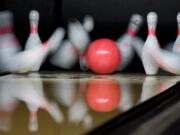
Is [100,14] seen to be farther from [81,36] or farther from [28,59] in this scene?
[28,59]

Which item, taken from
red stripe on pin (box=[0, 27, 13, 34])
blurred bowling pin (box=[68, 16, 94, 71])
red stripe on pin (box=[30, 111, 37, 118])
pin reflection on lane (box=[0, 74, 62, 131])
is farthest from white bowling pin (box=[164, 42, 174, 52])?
red stripe on pin (box=[30, 111, 37, 118])

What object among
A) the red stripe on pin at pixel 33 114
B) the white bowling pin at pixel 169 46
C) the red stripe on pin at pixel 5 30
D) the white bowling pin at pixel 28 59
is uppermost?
the red stripe on pin at pixel 5 30

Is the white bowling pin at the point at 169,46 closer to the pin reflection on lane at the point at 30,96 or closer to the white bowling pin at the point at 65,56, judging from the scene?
the white bowling pin at the point at 65,56

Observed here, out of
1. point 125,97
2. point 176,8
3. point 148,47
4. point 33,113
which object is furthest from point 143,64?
point 33,113

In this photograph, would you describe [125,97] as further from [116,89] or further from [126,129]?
[126,129]

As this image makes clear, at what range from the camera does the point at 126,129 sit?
0.76 metres

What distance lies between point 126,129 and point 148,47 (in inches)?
44.3

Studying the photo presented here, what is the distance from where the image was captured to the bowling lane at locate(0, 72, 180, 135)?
2.68ft

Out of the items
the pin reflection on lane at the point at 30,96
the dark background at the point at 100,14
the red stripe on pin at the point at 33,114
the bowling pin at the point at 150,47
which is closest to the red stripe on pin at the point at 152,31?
the bowling pin at the point at 150,47

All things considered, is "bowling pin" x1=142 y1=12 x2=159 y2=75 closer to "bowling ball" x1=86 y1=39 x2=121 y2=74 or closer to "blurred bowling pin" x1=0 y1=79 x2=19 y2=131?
"bowling ball" x1=86 y1=39 x2=121 y2=74

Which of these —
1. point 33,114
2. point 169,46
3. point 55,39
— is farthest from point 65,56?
point 33,114

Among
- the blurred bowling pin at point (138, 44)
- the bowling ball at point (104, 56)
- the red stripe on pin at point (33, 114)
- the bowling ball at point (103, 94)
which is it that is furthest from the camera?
the blurred bowling pin at point (138, 44)

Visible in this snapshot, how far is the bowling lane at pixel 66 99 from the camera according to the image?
2.68 feet

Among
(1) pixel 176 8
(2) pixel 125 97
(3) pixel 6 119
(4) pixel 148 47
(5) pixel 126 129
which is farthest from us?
(1) pixel 176 8
